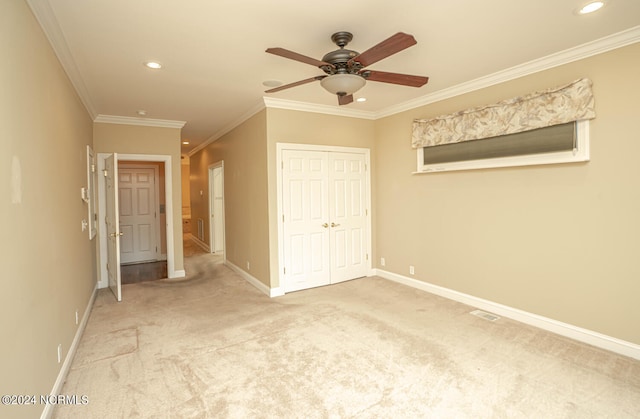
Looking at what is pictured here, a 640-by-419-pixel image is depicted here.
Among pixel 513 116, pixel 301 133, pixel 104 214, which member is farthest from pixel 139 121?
pixel 513 116

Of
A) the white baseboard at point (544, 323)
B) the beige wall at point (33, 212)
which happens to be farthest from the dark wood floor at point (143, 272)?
the white baseboard at point (544, 323)

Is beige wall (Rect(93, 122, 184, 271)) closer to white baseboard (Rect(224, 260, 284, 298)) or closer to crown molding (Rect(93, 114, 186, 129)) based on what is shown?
crown molding (Rect(93, 114, 186, 129))

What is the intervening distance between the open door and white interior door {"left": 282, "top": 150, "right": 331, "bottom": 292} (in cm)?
215

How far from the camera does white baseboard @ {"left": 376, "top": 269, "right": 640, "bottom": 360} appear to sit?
9.02ft

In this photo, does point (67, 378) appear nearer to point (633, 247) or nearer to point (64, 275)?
point (64, 275)

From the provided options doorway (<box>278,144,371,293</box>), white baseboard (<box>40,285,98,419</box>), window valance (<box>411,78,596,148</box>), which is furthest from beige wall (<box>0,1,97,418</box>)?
window valance (<box>411,78,596,148</box>)

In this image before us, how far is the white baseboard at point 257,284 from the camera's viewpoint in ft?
14.6

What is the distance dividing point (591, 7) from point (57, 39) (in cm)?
388

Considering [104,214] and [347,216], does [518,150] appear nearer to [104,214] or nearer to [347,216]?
[347,216]

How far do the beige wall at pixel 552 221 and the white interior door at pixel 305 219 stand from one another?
50.0 inches

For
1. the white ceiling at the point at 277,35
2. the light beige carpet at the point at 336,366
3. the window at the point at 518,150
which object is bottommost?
the light beige carpet at the point at 336,366

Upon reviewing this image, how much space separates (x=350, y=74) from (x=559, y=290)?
2.83 m

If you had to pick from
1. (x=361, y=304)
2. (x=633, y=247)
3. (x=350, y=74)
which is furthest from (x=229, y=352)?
(x=633, y=247)

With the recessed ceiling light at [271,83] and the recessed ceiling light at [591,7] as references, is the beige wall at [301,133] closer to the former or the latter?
the recessed ceiling light at [271,83]
